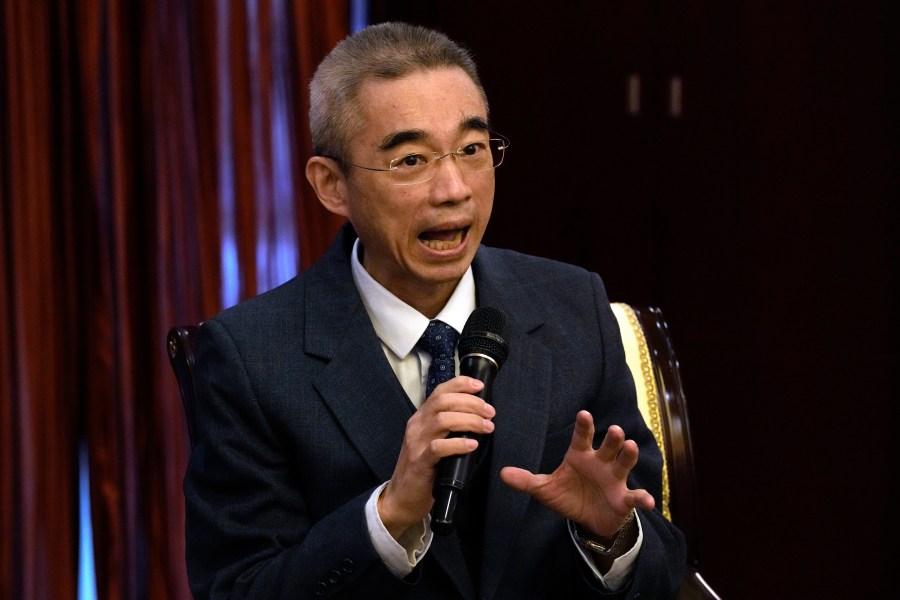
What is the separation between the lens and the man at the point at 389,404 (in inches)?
65.6

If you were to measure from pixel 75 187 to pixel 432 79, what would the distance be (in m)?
1.39

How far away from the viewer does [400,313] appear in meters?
1.86

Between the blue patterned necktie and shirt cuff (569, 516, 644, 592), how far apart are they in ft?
1.05

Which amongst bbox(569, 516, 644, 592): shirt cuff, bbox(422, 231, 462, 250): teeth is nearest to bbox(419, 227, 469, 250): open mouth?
bbox(422, 231, 462, 250): teeth

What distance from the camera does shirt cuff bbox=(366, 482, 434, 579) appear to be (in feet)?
5.20

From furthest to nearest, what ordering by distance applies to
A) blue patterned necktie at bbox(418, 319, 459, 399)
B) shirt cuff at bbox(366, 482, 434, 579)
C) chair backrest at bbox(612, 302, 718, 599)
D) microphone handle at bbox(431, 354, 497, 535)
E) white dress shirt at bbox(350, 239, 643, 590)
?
chair backrest at bbox(612, 302, 718, 599), blue patterned necktie at bbox(418, 319, 459, 399), white dress shirt at bbox(350, 239, 643, 590), shirt cuff at bbox(366, 482, 434, 579), microphone handle at bbox(431, 354, 497, 535)

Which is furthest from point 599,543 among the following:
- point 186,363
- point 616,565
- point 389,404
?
point 186,363

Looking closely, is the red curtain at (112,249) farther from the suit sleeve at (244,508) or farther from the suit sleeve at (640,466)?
the suit sleeve at (640,466)

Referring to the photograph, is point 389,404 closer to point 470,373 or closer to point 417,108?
point 470,373

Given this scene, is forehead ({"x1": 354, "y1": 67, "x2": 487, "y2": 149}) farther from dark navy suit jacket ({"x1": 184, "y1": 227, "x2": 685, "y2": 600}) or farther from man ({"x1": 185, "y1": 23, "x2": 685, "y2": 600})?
dark navy suit jacket ({"x1": 184, "y1": 227, "x2": 685, "y2": 600})

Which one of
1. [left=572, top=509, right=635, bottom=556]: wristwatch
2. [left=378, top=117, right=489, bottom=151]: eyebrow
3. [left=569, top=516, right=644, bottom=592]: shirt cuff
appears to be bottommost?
[left=569, top=516, right=644, bottom=592]: shirt cuff

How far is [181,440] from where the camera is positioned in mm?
2930

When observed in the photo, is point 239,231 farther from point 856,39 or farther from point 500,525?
point 856,39

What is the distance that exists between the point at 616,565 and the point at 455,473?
0.46 m
